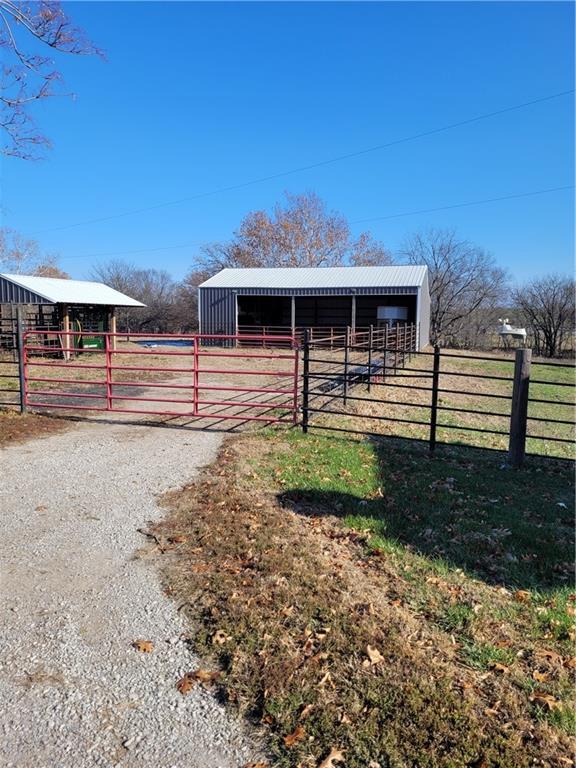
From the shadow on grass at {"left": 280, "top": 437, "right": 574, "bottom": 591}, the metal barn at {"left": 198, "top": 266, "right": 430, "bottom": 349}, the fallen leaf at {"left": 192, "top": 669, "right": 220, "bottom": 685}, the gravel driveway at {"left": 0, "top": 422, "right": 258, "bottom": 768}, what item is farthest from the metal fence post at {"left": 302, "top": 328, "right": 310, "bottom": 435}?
the metal barn at {"left": 198, "top": 266, "right": 430, "bottom": 349}

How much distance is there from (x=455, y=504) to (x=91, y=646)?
11.7 ft

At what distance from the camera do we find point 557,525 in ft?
16.3

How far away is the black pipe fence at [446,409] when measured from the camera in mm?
6922

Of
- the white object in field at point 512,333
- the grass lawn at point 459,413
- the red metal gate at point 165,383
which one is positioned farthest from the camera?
the white object in field at point 512,333

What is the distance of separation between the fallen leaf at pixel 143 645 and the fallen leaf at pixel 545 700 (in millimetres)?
1907

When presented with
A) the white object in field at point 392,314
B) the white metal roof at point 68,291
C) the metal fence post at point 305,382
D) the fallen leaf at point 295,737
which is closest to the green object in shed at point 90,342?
the white metal roof at point 68,291

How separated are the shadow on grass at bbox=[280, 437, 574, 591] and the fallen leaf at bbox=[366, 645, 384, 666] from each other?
1258mm

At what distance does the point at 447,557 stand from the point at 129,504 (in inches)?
112

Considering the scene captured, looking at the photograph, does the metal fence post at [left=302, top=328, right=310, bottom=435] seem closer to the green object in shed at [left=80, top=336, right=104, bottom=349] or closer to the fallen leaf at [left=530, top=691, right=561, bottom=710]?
the fallen leaf at [left=530, top=691, right=561, bottom=710]

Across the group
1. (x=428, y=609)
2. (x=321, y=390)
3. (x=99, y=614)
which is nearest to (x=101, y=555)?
(x=99, y=614)

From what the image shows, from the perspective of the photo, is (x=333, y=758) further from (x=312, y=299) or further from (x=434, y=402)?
(x=312, y=299)

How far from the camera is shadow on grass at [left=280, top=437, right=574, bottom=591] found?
4.12m

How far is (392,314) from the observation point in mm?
31703

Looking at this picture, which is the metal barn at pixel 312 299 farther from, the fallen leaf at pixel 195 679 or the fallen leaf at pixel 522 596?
the fallen leaf at pixel 195 679
